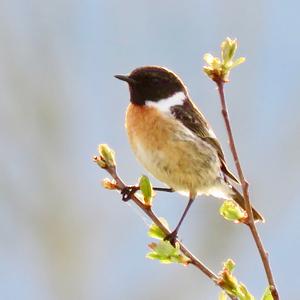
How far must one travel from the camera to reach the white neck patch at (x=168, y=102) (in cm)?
453

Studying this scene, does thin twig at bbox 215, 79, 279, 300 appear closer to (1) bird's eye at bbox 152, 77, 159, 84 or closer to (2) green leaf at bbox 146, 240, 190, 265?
(2) green leaf at bbox 146, 240, 190, 265

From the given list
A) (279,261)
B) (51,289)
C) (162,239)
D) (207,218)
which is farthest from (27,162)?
(162,239)

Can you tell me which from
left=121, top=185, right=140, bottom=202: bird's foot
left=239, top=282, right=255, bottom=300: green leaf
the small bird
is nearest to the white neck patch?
the small bird

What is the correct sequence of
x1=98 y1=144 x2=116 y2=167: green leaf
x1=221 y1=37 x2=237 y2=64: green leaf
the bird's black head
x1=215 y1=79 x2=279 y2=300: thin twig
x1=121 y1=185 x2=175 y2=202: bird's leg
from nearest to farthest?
1. x1=215 y1=79 x2=279 y2=300: thin twig
2. x1=221 y1=37 x2=237 y2=64: green leaf
3. x1=98 y1=144 x2=116 y2=167: green leaf
4. x1=121 y1=185 x2=175 y2=202: bird's leg
5. the bird's black head

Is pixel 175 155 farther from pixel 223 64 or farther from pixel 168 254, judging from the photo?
pixel 223 64

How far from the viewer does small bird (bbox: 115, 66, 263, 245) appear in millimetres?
4230

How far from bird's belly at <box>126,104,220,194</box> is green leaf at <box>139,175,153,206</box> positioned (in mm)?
Answer: 1061

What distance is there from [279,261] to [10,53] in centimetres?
548

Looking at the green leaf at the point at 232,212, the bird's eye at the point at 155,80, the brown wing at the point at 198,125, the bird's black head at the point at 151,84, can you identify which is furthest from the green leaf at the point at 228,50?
the bird's eye at the point at 155,80

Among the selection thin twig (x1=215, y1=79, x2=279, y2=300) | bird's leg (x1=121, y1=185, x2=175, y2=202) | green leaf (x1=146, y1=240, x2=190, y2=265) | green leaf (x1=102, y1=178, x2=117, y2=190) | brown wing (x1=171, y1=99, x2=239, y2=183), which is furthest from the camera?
brown wing (x1=171, y1=99, x2=239, y2=183)

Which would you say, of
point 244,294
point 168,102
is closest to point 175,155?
point 168,102

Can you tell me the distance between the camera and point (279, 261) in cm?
1480

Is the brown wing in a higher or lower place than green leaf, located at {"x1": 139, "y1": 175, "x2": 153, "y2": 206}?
lower

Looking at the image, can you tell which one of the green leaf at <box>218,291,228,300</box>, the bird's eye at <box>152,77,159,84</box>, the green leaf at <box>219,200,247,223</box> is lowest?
the green leaf at <box>218,291,228,300</box>
